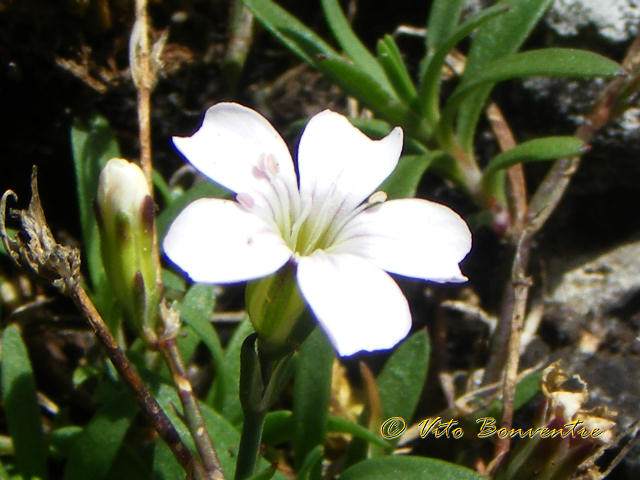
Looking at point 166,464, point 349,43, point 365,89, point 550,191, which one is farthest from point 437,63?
point 166,464

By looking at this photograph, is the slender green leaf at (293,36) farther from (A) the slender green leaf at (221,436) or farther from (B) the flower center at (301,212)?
(A) the slender green leaf at (221,436)

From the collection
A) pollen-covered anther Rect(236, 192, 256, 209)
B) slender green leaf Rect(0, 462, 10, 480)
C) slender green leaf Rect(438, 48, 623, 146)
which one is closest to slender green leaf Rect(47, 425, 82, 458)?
slender green leaf Rect(0, 462, 10, 480)

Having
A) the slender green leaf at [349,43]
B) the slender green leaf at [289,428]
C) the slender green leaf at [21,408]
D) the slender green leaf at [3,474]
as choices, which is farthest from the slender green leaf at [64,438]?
the slender green leaf at [349,43]

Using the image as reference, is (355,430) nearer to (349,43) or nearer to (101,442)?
(101,442)

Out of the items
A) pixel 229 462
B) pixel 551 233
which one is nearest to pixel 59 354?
pixel 229 462

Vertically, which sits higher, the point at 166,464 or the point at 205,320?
the point at 205,320

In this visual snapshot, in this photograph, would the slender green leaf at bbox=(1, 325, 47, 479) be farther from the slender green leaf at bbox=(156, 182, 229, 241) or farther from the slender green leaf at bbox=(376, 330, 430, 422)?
the slender green leaf at bbox=(376, 330, 430, 422)

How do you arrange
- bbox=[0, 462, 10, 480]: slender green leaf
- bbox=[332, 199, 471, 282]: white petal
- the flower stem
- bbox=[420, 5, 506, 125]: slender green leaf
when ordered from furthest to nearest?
bbox=[420, 5, 506, 125]: slender green leaf
bbox=[0, 462, 10, 480]: slender green leaf
the flower stem
bbox=[332, 199, 471, 282]: white petal

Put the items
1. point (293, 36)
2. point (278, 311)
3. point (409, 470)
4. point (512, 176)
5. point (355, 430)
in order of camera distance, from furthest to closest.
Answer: point (512, 176), point (293, 36), point (355, 430), point (409, 470), point (278, 311)
